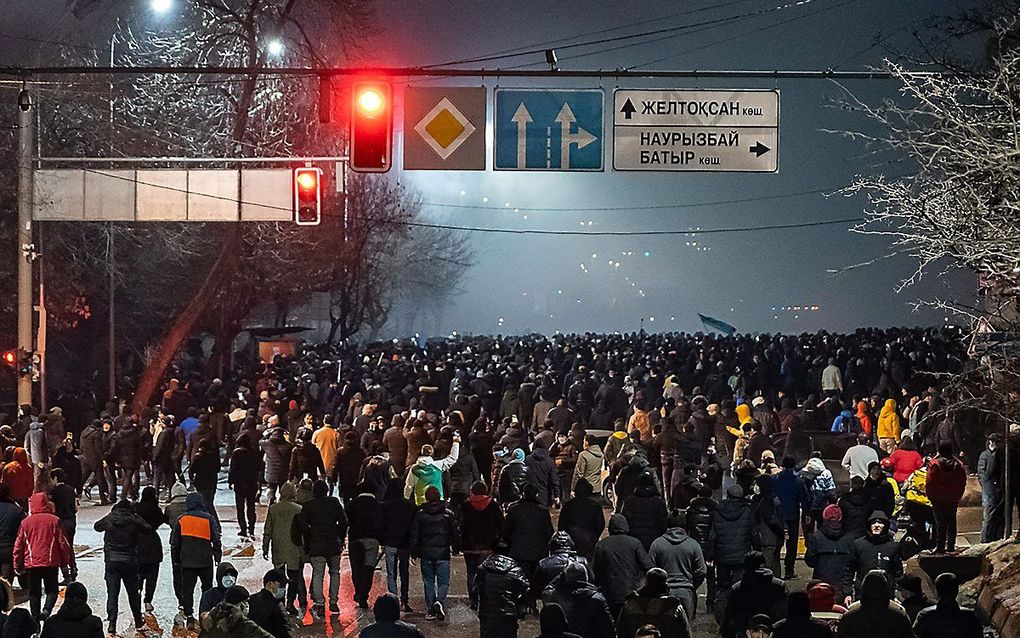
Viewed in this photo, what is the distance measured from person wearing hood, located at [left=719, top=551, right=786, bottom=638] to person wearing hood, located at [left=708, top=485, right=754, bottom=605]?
288cm

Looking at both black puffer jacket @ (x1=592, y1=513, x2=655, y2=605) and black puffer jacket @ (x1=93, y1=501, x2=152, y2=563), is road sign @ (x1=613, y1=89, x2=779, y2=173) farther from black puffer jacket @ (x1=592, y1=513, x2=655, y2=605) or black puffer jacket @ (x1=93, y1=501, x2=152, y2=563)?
black puffer jacket @ (x1=93, y1=501, x2=152, y2=563)

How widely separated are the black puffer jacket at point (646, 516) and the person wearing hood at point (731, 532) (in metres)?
0.64

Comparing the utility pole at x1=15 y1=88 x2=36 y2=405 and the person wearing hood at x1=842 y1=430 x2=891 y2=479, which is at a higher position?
the utility pole at x1=15 y1=88 x2=36 y2=405

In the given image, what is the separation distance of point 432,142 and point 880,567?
7.43 metres

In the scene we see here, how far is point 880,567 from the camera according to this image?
12055 mm

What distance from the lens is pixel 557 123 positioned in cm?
1697

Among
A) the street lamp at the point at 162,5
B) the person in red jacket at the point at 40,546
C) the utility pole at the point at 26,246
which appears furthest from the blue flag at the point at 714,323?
the person in red jacket at the point at 40,546

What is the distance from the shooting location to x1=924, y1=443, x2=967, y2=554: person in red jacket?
53.4ft

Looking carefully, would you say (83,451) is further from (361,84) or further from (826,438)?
(826,438)

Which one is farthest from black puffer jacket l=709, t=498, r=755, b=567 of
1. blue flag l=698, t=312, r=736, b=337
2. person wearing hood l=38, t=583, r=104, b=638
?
blue flag l=698, t=312, r=736, b=337

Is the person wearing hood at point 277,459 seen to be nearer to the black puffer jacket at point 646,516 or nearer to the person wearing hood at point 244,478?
the person wearing hood at point 244,478

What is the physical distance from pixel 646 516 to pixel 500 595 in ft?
9.10

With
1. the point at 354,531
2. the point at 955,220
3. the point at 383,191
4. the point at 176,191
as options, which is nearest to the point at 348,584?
the point at 354,531

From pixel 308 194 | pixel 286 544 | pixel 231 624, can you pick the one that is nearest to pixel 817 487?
pixel 286 544
